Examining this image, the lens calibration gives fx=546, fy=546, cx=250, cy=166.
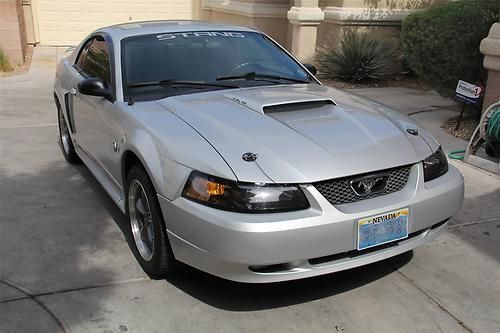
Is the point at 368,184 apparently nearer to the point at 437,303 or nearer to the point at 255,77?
the point at 437,303

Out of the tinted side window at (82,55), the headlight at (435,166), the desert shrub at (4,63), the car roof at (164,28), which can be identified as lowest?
the desert shrub at (4,63)

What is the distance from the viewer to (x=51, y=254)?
12.5 feet

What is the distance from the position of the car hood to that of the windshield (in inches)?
9.2

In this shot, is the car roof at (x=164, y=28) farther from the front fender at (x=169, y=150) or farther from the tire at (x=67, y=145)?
the tire at (x=67, y=145)

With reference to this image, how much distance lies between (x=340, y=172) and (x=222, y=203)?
65 centimetres

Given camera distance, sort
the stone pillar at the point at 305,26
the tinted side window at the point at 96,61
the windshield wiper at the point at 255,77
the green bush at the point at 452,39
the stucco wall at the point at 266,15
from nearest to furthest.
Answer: the windshield wiper at the point at 255,77 < the tinted side window at the point at 96,61 < the green bush at the point at 452,39 < the stone pillar at the point at 305,26 < the stucco wall at the point at 266,15

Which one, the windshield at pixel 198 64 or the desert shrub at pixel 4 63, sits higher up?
the windshield at pixel 198 64

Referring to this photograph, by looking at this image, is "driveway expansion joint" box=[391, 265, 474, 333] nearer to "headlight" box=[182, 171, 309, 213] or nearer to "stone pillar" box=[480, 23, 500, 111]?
"headlight" box=[182, 171, 309, 213]

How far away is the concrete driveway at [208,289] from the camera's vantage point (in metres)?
3.06

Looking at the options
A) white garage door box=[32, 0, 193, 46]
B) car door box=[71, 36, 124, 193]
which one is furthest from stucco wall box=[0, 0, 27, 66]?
car door box=[71, 36, 124, 193]

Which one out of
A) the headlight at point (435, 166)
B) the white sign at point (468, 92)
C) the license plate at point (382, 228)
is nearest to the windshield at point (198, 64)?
the headlight at point (435, 166)

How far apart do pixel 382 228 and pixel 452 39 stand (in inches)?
199

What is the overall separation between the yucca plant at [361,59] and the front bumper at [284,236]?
→ 7.69 metres

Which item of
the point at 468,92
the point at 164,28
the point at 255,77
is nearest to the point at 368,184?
the point at 255,77
